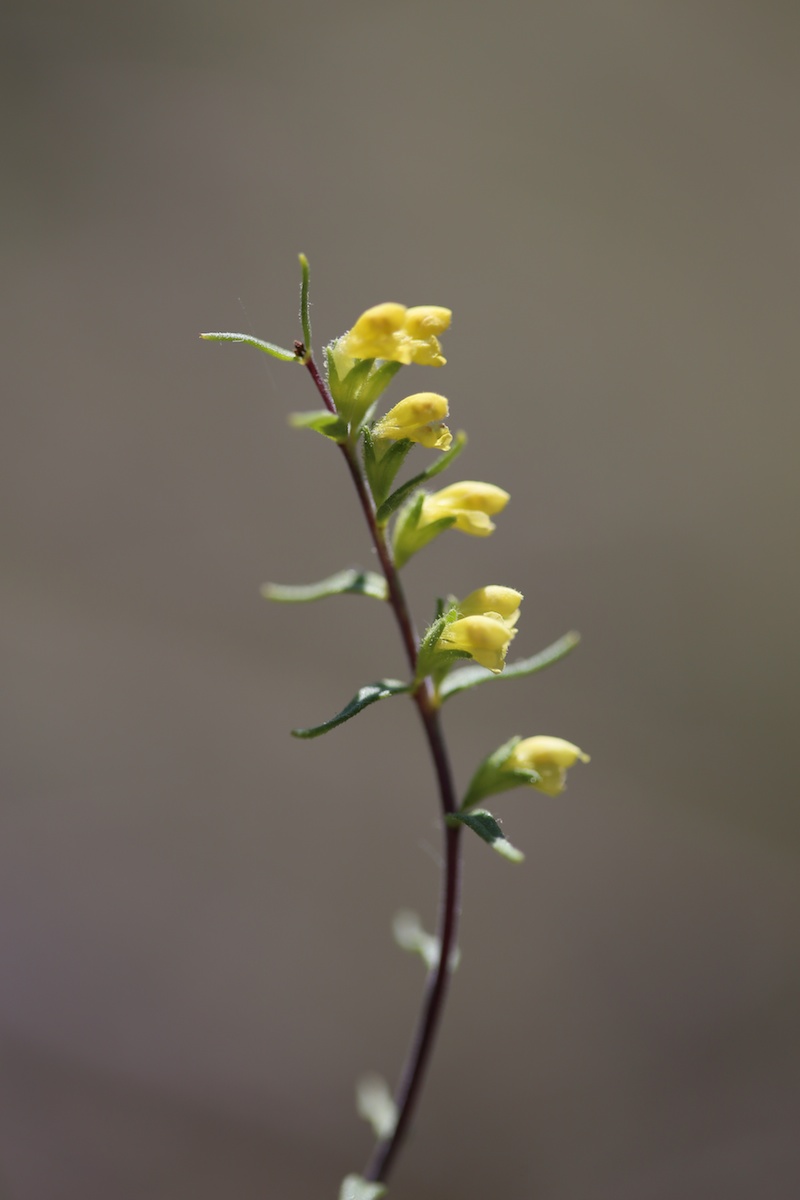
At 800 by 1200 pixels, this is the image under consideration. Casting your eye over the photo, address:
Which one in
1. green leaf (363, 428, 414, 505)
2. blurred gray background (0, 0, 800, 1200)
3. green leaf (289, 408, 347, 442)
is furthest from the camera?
blurred gray background (0, 0, 800, 1200)

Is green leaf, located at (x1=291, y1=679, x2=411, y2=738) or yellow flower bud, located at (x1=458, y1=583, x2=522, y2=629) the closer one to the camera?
green leaf, located at (x1=291, y1=679, x2=411, y2=738)

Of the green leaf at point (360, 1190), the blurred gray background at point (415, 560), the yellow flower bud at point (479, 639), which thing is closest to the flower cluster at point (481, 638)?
the yellow flower bud at point (479, 639)

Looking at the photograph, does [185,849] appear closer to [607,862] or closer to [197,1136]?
[197,1136]

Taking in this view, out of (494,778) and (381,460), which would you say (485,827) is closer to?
(494,778)

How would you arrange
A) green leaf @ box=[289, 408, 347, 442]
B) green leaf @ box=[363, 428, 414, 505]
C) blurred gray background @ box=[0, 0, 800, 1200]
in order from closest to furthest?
green leaf @ box=[289, 408, 347, 442], green leaf @ box=[363, 428, 414, 505], blurred gray background @ box=[0, 0, 800, 1200]

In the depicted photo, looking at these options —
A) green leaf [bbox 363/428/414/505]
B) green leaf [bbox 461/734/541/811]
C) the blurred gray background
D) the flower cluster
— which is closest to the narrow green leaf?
green leaf [bbox 363/428/414/505]

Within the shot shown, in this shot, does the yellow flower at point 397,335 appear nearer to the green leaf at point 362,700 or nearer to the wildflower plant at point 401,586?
the wildflower plant at point 401,586

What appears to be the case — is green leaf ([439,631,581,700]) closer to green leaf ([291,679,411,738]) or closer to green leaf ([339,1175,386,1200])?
green leaf ([291,679,411,738])
